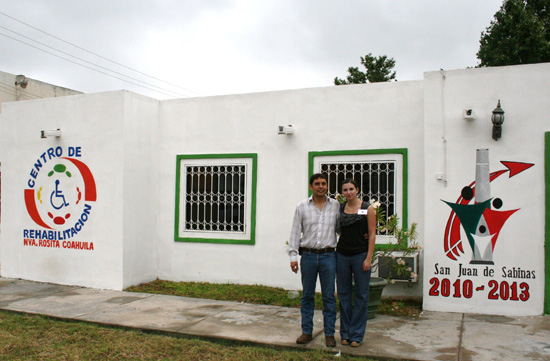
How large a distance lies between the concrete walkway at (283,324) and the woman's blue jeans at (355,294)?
0.56 ft

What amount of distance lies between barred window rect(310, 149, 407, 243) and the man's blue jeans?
8.53ft

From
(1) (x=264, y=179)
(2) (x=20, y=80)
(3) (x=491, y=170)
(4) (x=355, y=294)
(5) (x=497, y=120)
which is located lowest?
(4) (x=355, y=294)

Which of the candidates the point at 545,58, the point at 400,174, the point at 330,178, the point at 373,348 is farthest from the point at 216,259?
the point at 545,58

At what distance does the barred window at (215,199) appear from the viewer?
8.91m

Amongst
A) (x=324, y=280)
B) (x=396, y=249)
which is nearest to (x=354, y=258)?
(x=324, y=280)

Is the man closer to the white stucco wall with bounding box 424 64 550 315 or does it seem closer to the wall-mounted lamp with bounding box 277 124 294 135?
the white stucco wall with bounding box 424 64 550 315

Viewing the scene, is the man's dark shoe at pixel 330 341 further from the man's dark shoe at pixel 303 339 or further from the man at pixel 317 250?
the man's dark shoe at pixel 303 339

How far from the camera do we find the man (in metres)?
5.55

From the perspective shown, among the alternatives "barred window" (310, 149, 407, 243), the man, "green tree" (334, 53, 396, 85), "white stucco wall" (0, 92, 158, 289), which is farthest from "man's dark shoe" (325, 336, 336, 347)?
"green tree" (334, 53, 396, 85)

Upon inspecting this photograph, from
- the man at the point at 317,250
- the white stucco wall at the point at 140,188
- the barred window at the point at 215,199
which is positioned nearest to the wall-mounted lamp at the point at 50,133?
the white stucco wall at the point at 140,188

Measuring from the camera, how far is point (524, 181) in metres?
6.82

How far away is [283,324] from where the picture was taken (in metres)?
6.53

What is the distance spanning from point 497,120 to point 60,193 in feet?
23.5

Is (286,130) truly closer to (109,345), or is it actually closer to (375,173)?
(375,173)
